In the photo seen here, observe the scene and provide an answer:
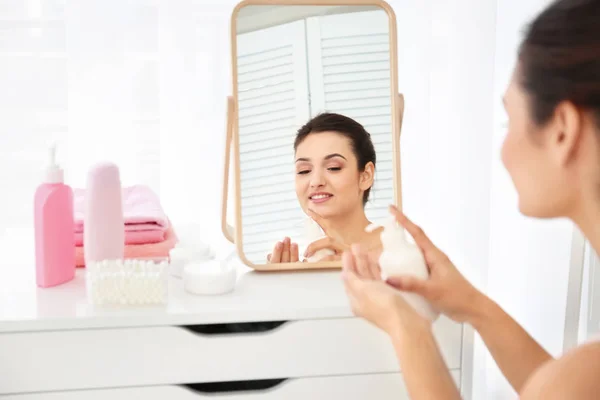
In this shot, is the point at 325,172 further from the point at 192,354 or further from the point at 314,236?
the point at 192,354

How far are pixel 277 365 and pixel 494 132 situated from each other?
2.49ft

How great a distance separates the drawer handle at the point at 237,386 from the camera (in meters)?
1.06

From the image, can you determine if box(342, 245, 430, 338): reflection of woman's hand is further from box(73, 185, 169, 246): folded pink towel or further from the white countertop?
box(73, 185, 169, 246): folded pink towel

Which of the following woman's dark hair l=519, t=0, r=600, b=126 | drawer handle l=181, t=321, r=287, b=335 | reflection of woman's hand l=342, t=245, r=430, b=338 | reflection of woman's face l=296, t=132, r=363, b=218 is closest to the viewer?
woman's dark hair l=519, t=0, r=600, b=126

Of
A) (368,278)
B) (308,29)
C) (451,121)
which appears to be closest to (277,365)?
(368,278)

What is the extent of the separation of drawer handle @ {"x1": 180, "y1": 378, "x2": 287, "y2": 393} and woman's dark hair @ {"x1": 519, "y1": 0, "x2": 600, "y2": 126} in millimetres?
583

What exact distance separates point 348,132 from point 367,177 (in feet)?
0.27

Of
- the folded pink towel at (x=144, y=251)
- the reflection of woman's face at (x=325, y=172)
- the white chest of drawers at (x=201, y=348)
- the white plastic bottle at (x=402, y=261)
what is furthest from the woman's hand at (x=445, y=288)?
the folded pink towel at (x=144, y=251)

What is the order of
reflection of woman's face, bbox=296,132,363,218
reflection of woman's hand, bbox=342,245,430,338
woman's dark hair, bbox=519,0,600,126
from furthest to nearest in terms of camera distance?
reflection of woman's face, bbox=296,132,363,218, reflection of woman's hand, bbox=342,245,430,338, woman's dark hair, bbox=519,0,600,126

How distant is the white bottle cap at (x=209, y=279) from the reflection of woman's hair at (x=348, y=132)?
0.24 meters

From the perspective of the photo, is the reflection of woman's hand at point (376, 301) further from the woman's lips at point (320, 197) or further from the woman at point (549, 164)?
the woman's lips at point (320, 197)

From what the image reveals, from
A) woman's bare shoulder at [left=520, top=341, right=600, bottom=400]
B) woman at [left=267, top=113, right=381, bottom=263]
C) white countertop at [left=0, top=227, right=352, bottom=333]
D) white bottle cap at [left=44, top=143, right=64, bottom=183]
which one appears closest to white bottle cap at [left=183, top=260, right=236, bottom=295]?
white countertop at [left=0, top=227, right=352, bottom=333]

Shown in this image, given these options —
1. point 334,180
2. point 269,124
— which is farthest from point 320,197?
point 269,124

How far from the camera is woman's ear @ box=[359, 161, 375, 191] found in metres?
1.18
